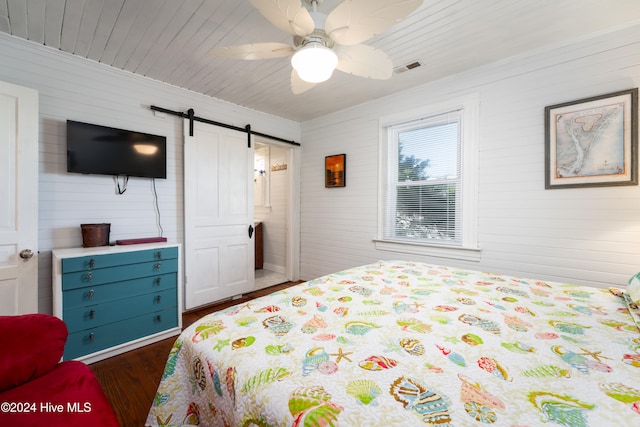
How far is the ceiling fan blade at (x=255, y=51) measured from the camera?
164cm

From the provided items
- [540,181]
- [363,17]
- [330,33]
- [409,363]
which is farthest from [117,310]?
[540,181]

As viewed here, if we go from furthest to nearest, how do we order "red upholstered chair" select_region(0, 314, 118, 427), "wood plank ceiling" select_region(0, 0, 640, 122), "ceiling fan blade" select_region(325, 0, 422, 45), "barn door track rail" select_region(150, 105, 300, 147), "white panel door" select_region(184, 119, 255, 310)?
"white panel door" select_region(184, 119, 255, 310)
"barn door track rail" select_region(150, 105, 300, 147)
"wood plank ceiling" select_region(0, 0, 640, 122)
"ceiling fan blade" select_region(325, 0, 422, 45)
"red upholstered chair" select_region(0, 314, 118, 427)

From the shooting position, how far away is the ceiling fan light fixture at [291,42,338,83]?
1.48m

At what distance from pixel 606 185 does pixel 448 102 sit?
1.52m

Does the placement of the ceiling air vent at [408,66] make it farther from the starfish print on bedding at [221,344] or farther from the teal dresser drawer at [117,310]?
the teal dresser drawer at [117,310]

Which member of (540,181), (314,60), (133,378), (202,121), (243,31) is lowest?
(133,378)

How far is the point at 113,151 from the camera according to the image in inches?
→ 102

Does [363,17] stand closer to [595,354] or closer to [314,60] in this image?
[314,60]

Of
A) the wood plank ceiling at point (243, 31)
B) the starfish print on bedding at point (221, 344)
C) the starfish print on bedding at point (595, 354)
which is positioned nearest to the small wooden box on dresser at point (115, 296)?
the wood plank ceiling at point (243, 31)

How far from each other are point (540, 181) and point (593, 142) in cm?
43

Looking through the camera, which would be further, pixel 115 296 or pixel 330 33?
pixel 115 296

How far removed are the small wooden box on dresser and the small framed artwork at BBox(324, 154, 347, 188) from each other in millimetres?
2186

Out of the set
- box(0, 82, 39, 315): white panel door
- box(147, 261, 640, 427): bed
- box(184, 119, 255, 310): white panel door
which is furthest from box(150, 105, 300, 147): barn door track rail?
box(147, 261, 640, 427): bed

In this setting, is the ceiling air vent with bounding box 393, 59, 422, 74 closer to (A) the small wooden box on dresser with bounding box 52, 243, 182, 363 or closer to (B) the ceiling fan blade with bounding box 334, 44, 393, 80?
(B) the ceiling fan blade with bounding box 334, 44, 393, 80
